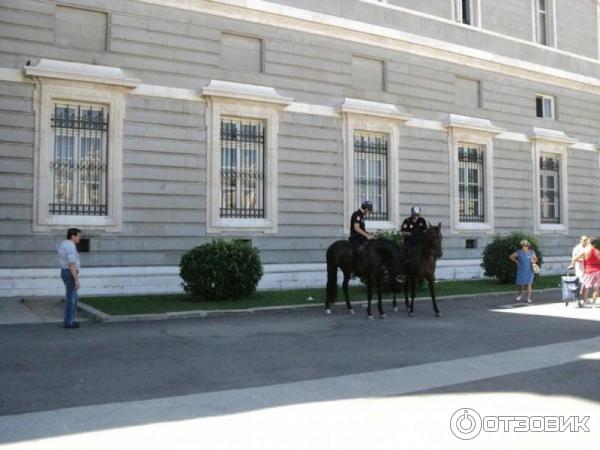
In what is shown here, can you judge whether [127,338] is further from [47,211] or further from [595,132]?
Result: [595,132]

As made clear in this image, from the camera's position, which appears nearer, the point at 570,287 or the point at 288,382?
the point at 288,382

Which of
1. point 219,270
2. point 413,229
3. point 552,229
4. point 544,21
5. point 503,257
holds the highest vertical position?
point 544,21

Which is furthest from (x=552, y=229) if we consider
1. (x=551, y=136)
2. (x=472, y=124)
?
(x=472, y=124)

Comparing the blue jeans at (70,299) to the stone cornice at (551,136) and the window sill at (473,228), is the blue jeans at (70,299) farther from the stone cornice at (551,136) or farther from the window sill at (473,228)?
the stone cornice at (551,136)

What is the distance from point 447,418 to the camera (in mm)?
5723

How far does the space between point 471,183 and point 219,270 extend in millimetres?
12573

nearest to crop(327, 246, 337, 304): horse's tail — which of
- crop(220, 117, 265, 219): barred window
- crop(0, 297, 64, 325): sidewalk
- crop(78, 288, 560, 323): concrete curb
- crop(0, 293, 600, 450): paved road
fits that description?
crop(78, 288, 560, 323): concrete curb

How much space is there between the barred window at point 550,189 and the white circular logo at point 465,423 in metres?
21.6

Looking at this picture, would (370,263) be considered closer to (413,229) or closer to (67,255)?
(413,229)

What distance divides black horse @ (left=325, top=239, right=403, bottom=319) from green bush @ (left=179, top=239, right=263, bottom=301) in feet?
6.99

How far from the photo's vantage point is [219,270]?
14719 mm

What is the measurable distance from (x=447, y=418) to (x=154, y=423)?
8.52 feet

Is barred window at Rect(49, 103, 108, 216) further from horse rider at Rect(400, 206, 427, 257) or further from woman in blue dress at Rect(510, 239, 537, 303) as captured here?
woman in blue dress at Rect(510, 239, 537, 303)

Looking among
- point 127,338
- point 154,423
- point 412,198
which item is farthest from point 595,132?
point 154,423
